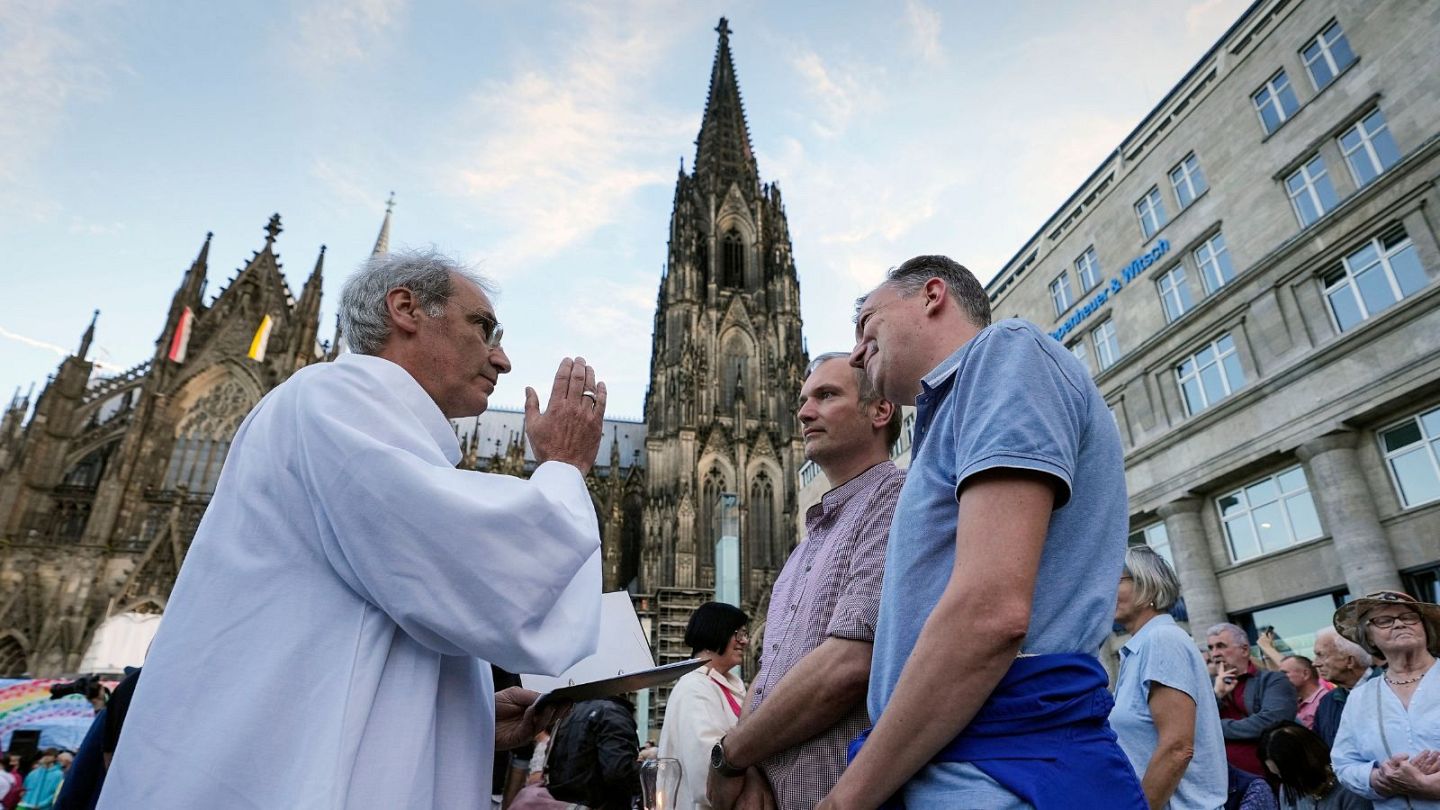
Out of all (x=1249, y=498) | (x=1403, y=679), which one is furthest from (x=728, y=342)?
(x=1403, y=679)

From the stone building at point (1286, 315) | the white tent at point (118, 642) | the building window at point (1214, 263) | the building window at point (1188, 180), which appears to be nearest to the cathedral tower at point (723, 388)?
the stone building at point (1286, 315)

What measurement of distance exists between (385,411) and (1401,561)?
1400 cm

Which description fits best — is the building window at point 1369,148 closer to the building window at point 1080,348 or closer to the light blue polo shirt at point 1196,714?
the building window at point 1080,348

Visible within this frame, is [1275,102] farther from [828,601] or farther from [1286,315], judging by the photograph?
[828,601]

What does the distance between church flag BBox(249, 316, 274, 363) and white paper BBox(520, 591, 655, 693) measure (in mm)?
33722

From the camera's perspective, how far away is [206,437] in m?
29.7

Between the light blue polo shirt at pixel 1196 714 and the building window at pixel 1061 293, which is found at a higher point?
the building window at pixel 1061 293

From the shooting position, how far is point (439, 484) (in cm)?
136

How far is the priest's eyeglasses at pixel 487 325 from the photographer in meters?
1.98

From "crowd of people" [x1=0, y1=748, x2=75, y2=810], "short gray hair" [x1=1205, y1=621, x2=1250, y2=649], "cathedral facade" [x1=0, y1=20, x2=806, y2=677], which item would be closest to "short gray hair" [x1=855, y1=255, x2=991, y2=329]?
"short gray hair" [x1=1205, y1=621, x2=1250, y2=649]

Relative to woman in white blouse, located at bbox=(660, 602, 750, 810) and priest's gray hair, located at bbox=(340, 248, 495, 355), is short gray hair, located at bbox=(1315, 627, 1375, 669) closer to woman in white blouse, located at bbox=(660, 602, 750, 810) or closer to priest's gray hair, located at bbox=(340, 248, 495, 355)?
woman in white blouse, located at bbox=(660, 602, 750, 810)

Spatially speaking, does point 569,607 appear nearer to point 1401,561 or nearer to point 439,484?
point 439,484

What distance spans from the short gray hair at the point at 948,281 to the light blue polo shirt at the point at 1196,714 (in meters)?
1.71

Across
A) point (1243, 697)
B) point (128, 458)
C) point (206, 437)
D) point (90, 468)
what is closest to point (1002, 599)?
point (1243, 697)
